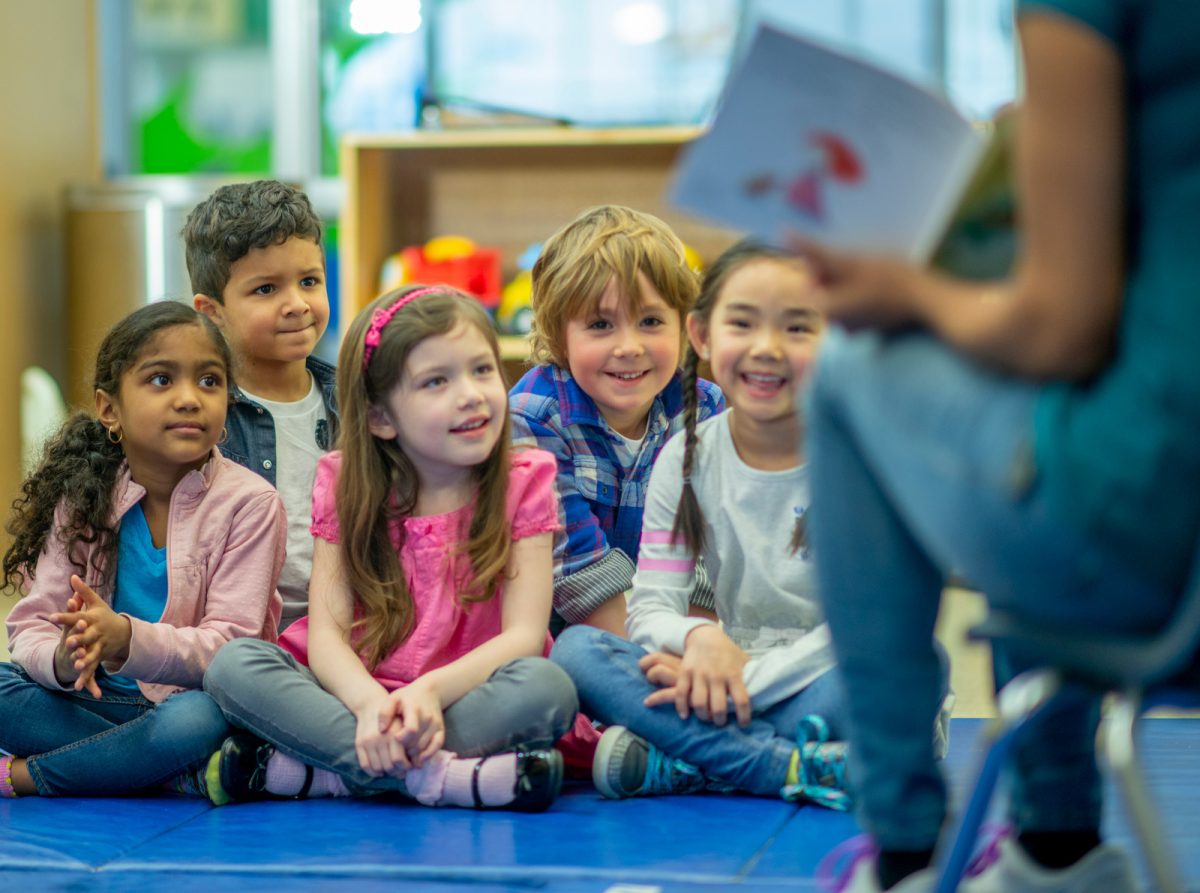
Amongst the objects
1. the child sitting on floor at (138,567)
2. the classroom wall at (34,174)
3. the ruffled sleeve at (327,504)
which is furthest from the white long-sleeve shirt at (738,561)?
the classroom wall at (34,174)

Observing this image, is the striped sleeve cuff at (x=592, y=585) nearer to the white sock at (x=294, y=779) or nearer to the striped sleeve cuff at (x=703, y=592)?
the striped sleeve cuff at (x=703, y=592)

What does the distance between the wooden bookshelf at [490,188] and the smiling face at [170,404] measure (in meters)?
1.76

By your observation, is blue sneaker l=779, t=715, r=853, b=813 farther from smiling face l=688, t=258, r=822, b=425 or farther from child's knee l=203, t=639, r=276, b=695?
child's knee l=203, t=639, r=276, b=695

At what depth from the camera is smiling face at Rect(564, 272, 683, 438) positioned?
1.78 metres

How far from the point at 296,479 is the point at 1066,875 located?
45.2 inches

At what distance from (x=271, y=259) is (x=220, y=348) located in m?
0.24

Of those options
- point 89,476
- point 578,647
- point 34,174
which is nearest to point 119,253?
Answer: point 34,174

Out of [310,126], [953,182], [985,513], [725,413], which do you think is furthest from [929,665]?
[310,126]

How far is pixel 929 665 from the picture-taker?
90cm

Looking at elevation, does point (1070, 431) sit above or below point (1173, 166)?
below

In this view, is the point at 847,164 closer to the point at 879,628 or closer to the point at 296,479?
the point at 879,628

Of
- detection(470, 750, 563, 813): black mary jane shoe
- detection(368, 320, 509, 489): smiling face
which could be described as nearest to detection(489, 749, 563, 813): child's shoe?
detection(470, 750, 563, 813): black mary jane shoe

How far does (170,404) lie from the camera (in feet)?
5.26

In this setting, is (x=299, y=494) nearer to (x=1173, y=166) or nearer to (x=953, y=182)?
(x=953, y=182)
